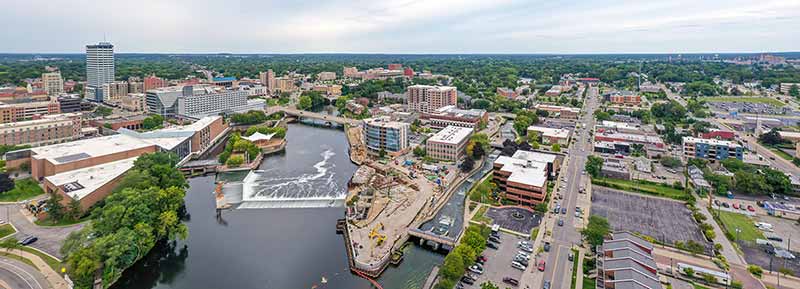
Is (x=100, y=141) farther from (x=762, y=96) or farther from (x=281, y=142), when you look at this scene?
(x=762, y=96)

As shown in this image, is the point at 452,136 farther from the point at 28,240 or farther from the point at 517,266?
the point at 28,240

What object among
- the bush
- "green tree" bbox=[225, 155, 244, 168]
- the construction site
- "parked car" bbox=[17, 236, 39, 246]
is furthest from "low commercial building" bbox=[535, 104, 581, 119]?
"parked car" bbox=[17, 236, 39, 246]

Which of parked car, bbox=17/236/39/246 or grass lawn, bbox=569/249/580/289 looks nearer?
grass lawn, bbox=569/249/580/289

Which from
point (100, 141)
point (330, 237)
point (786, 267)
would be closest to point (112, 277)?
point (330, 237)

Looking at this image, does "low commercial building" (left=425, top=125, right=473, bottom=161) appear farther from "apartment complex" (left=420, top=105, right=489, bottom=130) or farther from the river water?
the river water

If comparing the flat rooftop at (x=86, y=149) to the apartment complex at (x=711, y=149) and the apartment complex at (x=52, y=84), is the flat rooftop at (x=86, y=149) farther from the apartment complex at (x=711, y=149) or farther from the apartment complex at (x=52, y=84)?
the apartment complex at (x=711, y=149)

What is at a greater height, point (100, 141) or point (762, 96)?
point (762, 96)

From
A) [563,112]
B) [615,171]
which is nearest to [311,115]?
[563,112]
